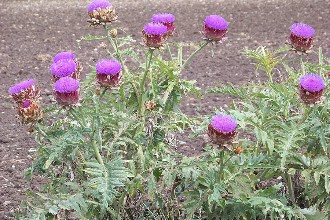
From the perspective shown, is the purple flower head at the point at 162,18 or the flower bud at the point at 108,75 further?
the purple flower head at the point at 162,18

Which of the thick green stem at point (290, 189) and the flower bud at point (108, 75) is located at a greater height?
the flower bud at point (108, 75)

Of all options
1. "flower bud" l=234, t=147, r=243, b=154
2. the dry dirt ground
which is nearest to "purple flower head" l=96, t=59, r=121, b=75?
"flower bud" l=234, t=147, r=243, b=154

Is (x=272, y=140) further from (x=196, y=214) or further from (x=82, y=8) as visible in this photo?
(x=82, y=8)

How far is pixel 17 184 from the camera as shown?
310 centimetres

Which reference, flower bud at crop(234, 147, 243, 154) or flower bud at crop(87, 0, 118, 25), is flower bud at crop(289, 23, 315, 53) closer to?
flower bud at crop(234, 147, 243, 154)

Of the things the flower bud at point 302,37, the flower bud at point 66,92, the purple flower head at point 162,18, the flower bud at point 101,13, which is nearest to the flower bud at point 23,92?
the flower bud at point 66,92

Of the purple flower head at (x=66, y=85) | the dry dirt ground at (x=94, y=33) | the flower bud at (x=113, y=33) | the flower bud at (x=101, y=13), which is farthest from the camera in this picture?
the dry dirt ground at (x=94, y=33)

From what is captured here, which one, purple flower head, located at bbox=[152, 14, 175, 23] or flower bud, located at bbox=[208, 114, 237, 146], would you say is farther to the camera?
purple flower head, located at bbox=[152, 14, 175, 23]

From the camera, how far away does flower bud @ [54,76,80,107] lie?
1.88 meters

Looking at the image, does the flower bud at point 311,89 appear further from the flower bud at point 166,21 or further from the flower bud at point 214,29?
the flower bud at point 166,21

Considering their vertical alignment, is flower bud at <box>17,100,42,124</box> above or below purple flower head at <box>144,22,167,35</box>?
below

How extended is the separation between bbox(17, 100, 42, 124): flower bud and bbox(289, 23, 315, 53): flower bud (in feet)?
3.41

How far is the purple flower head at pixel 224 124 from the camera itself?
189 centimetres

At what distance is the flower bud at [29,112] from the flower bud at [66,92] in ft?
0.36
